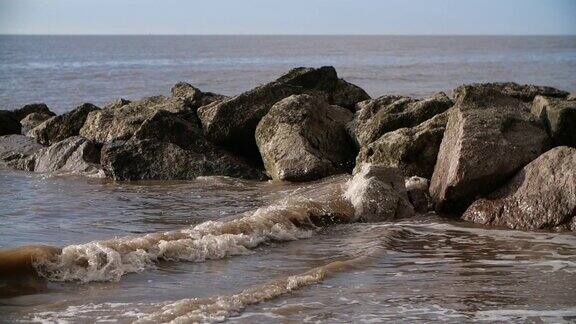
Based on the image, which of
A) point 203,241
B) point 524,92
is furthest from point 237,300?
point 524,92

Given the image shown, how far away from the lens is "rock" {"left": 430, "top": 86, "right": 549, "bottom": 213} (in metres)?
11.2

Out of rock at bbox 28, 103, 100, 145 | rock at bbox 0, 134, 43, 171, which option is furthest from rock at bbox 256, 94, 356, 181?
rock at bbox 28, 103, 100, 145

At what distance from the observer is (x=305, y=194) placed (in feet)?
41.3

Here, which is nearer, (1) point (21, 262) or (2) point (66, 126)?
(1) point (21, 262)

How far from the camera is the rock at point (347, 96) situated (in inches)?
685

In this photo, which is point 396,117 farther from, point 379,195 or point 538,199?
point 538,199

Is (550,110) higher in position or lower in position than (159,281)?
higher

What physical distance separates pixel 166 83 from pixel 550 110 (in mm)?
38480

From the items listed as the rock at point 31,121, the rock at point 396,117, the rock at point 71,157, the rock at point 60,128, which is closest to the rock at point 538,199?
the rock at point 396,117

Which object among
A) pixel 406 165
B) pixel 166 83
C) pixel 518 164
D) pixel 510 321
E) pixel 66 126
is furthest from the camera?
pixel 166 83

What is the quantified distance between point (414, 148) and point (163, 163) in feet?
15.6

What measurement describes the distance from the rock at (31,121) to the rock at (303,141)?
860 centimetres

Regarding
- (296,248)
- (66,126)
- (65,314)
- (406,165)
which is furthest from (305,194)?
(66,126)

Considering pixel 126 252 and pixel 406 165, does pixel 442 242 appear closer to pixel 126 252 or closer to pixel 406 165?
pixel 406 165
